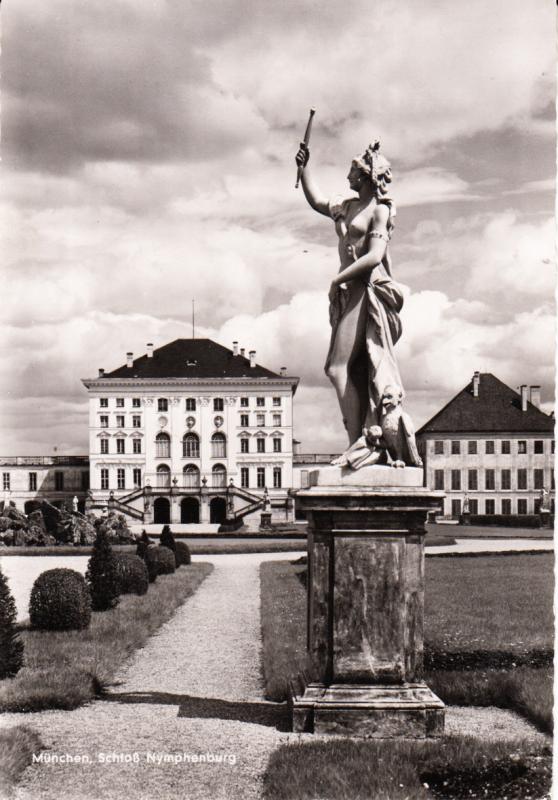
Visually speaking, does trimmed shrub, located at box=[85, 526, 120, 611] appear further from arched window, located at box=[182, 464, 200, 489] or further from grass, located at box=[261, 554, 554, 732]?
arched window, located at box=[182, 464, 200, 489]

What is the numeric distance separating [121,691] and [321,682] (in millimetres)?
2605

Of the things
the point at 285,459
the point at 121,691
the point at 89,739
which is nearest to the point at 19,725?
the point at 89,739

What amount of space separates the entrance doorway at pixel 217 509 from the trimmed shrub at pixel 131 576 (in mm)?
51367

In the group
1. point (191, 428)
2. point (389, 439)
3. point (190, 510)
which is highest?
point (389, 439)

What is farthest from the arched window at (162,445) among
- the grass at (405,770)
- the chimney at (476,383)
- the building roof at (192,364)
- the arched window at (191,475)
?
the grass at (405,770)

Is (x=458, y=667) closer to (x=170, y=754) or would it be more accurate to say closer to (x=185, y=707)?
(x=185, y=707)

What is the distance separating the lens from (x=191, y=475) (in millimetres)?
70875

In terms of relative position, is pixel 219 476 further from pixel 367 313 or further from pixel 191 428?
pixel 367 313

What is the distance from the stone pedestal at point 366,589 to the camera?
20.0 feet

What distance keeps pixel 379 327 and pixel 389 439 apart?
827mm

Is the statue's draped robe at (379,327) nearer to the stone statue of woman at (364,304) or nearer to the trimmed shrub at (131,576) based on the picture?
the stone statue of woman at (364,304)

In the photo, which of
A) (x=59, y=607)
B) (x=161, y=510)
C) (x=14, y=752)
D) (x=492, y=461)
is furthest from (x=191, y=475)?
(x=14, y=752)

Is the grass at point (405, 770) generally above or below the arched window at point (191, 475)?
above

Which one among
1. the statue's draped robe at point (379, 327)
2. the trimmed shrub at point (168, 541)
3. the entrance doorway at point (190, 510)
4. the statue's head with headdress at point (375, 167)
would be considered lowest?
the entrance doorway at point (190, 510)
